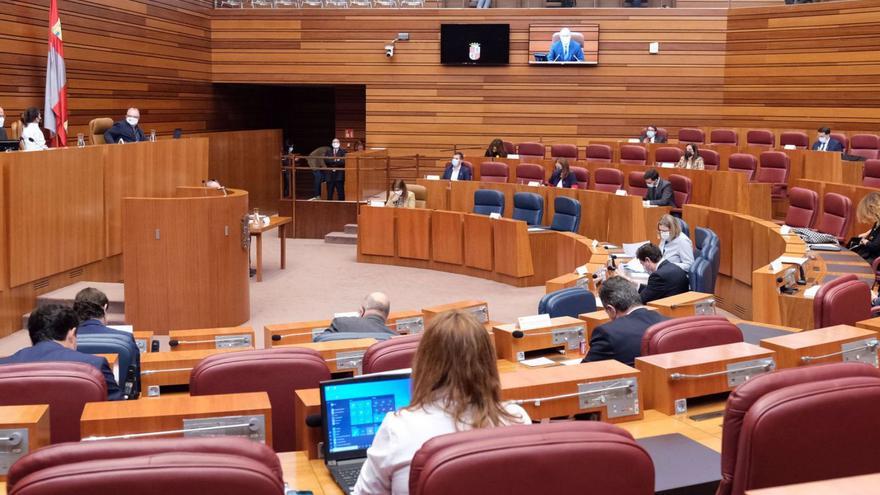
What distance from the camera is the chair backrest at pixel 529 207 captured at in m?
11.5

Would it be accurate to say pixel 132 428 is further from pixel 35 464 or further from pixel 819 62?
pixel 819 62

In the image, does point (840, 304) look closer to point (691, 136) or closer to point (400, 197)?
point (400, 197)

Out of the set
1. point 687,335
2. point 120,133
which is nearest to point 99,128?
point 120,133

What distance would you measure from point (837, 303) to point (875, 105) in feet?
37.6

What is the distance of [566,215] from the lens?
36.4ft

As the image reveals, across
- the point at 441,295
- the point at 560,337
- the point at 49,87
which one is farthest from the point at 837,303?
the point at 49,87

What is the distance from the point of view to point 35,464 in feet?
6.31

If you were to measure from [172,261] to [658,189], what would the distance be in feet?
18.2

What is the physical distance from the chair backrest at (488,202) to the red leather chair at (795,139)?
4981mm

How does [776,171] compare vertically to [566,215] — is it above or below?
above

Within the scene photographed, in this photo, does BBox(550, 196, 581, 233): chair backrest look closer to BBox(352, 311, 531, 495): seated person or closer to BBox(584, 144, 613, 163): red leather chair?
BBox(584, 144, 613, 163): red leather chair

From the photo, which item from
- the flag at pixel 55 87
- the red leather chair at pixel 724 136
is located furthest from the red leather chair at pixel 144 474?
the red leather chair at pixel 724 136

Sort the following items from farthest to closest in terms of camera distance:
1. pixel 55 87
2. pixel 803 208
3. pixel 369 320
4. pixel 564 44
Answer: pixel 564 44 < pixel 55 87 < pixel 803 208 < pixel 369 320

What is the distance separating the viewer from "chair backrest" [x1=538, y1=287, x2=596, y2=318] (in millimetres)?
5898
